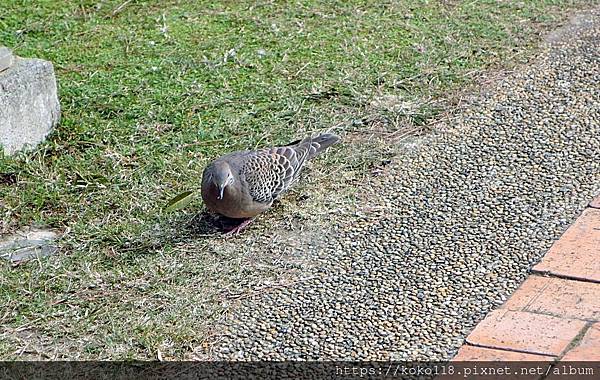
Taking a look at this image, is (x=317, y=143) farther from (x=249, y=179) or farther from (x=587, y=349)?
(x=587, y=349)

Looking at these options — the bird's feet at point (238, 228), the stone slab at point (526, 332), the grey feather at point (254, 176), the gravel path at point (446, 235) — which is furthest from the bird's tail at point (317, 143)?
the stone slab at point (526, 332)

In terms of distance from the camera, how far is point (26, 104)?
5.91 meters

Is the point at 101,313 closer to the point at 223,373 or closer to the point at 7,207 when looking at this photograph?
the point at 223,373

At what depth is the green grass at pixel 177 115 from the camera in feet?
14.6

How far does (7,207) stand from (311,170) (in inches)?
60.5

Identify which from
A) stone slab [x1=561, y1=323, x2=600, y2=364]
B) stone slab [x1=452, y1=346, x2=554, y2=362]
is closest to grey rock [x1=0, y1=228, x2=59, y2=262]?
stone slab [x1=452, y1=346, x2=554, y2=362]

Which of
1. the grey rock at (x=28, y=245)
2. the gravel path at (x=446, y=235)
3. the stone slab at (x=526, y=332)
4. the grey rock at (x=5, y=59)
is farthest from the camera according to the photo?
the grey rock at (x=5, y=59)

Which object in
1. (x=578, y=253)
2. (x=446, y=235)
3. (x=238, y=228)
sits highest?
(x=578, y=253)

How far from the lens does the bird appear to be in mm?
5004

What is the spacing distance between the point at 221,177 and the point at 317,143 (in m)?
0.72

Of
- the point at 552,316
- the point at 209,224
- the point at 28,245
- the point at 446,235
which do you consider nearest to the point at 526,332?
the point at 552,316

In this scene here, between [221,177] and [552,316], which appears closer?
[552,316]

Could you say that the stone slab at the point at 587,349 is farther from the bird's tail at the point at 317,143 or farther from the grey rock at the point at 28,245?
the grey rock at the point at 28,245

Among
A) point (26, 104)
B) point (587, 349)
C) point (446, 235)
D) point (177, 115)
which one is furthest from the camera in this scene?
point (177, 115)
